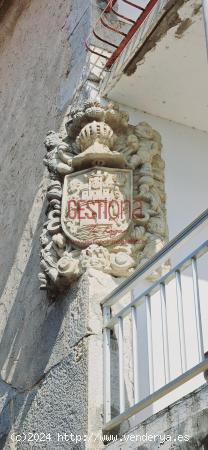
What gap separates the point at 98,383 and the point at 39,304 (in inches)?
46.2

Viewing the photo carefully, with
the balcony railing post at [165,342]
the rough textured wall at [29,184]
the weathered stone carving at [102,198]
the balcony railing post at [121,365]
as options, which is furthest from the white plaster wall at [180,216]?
the balcony railing post at [165,342]

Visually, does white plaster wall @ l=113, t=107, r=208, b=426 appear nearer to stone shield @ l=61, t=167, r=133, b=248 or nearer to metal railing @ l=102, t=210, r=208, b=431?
metal railing @ l=102, t=210, r=208, b=431

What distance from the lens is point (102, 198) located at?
5.33 metres

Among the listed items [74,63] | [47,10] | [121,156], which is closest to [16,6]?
[47,10]

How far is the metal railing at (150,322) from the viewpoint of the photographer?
12.9ft

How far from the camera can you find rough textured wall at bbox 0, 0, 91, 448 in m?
5.36

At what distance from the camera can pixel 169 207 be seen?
5.51 metres

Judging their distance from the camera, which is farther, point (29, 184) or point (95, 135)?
point (29, 184)

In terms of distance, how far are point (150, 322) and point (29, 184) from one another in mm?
2565

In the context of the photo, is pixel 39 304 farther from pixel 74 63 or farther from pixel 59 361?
pixel 74 63

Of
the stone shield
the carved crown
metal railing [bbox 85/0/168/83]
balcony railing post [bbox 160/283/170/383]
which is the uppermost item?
metal railing [bbox 85/0/168/83]

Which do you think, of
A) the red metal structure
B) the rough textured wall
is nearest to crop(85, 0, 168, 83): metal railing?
the red metal structure

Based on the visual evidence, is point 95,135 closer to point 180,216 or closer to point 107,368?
point 180,216

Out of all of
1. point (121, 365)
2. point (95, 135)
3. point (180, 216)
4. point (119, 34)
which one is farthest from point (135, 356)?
point (119, 34)
